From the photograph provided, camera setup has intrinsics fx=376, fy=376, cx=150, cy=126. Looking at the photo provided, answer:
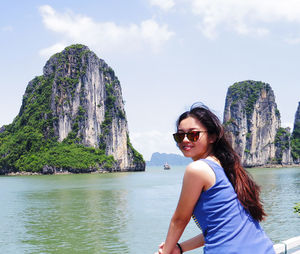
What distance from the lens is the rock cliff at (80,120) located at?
89062 mm

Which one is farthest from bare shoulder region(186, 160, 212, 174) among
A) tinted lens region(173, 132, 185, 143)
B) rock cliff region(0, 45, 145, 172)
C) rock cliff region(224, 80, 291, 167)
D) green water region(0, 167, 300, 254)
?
rock cliff region(224, 80, 291, 167)

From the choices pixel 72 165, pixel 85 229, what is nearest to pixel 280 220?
pixel 85 229

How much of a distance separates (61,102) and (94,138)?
38.6 ft

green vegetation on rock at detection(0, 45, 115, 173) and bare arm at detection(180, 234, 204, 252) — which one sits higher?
green vegetation on rock at detection(0, 45, 115, 173)

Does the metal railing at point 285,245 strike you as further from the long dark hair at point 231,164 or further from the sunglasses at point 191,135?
the sunglasses at point 191,135

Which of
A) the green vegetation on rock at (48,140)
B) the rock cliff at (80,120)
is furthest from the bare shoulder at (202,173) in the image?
the rock cliff at (80,120)

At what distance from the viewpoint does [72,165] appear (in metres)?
83.8

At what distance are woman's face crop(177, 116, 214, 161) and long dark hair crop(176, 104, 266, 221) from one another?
0.02 meters

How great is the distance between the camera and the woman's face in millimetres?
2109

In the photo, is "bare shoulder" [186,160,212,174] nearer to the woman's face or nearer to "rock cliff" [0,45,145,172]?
the woman's face

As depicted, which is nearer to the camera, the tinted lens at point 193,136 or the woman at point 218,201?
the woman at point 218,201

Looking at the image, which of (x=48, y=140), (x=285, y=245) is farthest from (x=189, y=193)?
(x=48, y=140)

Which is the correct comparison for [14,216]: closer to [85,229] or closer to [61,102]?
[85,229]

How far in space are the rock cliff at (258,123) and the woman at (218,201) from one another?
118m
